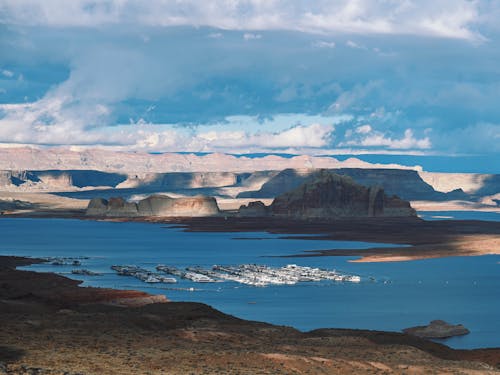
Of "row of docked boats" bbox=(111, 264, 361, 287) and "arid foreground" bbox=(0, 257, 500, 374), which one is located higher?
"row of docked boats" bbox=(111, 264, 361, 287)

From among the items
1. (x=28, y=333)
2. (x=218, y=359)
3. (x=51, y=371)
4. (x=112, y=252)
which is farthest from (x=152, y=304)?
(x=112, y=252)

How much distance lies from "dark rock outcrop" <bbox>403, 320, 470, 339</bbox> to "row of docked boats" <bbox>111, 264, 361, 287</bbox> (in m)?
36.6

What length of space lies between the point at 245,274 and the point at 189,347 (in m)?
69.2

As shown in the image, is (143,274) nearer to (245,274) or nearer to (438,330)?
(245,274)

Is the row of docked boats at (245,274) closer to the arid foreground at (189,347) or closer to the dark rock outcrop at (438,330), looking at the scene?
the arid foreground at (189,347)

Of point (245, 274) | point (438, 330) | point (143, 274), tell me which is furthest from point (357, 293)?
point (143, 274)

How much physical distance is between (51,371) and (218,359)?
12067 mm

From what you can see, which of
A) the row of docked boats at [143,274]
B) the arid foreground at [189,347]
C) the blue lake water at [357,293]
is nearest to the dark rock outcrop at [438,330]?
the blue lake water at [357,293]

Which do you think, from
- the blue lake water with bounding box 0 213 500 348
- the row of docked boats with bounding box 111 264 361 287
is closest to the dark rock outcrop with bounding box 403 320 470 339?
the blue lake water with bounding box 0 213 500 348

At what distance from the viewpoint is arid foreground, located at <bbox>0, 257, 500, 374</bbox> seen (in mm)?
Result: 51062

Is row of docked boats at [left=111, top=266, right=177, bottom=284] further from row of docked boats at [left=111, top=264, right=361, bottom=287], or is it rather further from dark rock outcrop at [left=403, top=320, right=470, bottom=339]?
dark rock outcrop at [left=403, top=320, right=470, bottom=339]

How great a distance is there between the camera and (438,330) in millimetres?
81500

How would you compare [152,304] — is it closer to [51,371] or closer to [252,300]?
[252,300]

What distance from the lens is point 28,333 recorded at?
6053cm
